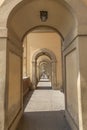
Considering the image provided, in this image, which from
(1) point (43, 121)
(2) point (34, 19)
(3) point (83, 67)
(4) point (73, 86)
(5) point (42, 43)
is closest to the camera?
(3) point (83, 67)

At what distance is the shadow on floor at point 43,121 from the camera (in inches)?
223

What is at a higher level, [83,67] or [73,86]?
[83,67]

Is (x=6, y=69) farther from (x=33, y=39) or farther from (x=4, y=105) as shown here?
(x=33, y=39)

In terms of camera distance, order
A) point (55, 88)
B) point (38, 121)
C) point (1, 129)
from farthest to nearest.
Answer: point (55, 88) < point (38, 121) < point (1, 129)

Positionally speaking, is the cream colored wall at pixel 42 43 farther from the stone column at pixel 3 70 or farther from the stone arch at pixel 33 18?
the stone column at pixel 3 70

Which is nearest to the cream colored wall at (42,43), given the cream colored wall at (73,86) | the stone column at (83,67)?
the cream colored wall at (73,86)

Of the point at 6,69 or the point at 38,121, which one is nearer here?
the point at 6,69

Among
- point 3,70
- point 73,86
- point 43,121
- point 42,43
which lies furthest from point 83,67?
point 42,43

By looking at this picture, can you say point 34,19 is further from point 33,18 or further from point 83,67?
point 83,67

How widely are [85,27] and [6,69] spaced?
77.9 inches

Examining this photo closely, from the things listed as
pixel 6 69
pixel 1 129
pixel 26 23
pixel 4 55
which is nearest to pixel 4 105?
pixel 1 129

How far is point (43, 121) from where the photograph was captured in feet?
20.9

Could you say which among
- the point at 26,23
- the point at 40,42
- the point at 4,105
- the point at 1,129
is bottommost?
the point at 1,129

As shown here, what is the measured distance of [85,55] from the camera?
4164 mm
